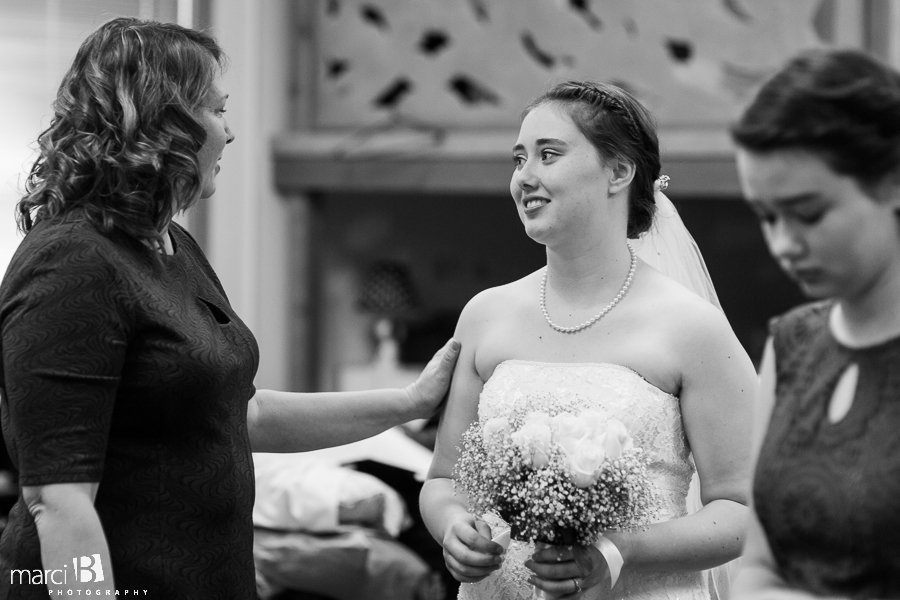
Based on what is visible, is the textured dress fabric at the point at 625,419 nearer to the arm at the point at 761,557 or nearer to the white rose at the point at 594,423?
the white rose at the point at 594,423

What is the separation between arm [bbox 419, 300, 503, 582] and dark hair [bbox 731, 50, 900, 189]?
3.31ft

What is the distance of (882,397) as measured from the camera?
1311mm

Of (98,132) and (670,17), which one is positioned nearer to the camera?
(98,132)

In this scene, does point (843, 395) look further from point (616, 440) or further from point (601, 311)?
point (601, 311)

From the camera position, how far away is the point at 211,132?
1.88m

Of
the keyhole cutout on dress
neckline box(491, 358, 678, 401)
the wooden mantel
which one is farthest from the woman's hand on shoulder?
the wooden mantel

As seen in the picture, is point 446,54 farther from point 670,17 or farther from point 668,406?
point 668,406

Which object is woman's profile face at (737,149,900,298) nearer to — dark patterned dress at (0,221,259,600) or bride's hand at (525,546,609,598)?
bride's hand at (525,546,609,598)

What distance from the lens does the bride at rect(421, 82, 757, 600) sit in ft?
6.68

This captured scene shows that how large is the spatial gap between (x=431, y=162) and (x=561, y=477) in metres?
4.51

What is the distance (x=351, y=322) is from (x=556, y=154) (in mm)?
5153

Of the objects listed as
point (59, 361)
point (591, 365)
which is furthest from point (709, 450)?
point (59, 361)

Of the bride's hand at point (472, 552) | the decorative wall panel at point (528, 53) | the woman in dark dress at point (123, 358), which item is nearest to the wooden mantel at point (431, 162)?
the decorative wall panel at point (528, 53)

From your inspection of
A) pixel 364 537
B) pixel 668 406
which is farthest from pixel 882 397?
pixel 364 537
